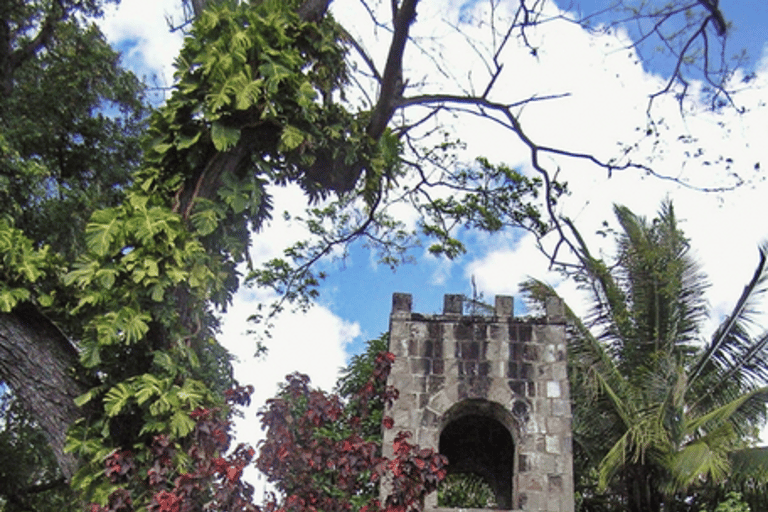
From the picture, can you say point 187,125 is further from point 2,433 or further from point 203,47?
point 2,433

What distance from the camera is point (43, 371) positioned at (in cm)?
641

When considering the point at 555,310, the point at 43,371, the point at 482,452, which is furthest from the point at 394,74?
the point at 482,452

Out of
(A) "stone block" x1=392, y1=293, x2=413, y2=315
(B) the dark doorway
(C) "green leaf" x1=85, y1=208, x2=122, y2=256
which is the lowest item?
(B) the dark doorway

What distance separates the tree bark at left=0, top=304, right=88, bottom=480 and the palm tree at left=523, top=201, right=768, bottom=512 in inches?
228

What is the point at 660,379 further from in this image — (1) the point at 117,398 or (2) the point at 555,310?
(1) the point at 117,398

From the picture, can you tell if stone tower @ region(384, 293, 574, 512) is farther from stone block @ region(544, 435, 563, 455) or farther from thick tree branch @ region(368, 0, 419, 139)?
thick tree branch @ region(368, 0, 419, 139)

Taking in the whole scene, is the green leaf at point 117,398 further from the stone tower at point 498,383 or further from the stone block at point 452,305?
the stone block at point 452,305

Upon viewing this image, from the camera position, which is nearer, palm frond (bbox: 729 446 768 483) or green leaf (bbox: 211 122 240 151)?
green leaf (bbox: 211 122 240 151)

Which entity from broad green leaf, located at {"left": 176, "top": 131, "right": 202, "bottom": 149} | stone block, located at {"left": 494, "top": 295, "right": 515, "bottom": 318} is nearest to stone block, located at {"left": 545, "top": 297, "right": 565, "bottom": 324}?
stone block, located at {"left": 494, "top": 295, "right": 515, "bottom": 318}

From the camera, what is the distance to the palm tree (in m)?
10.7

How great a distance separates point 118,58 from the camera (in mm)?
10102

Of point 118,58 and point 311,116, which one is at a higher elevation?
point 118,58

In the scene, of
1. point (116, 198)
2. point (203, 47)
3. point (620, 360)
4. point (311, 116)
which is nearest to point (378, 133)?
point (311, 116)

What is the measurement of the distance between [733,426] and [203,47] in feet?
26.7
